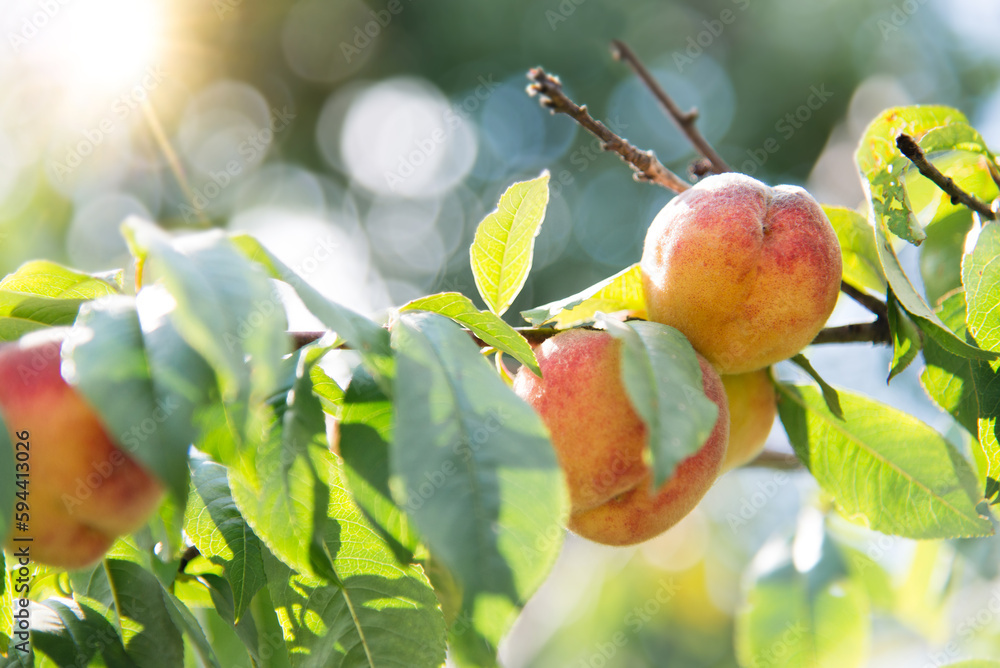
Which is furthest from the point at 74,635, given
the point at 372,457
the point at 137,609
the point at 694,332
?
the point at 694,332

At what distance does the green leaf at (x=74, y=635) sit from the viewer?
53 centimetres

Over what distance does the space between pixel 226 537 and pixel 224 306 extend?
268 millimetres

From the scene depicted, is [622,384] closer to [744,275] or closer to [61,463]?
[744,275]

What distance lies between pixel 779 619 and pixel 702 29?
3924 millimetres

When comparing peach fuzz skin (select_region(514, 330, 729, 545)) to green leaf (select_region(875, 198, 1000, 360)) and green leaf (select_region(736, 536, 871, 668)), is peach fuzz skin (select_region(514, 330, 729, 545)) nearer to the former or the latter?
green leaf (select_region(875, 198, 1000, 360))

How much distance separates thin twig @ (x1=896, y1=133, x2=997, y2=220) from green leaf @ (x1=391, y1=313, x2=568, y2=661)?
0.37 m

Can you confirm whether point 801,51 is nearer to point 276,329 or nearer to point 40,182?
point 40,182

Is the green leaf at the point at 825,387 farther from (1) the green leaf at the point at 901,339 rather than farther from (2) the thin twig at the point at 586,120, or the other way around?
(2) the thin twig at the point at 586,120

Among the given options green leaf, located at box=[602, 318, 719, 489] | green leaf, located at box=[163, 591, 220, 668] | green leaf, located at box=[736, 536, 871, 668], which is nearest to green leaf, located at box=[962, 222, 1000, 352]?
green leaf, located at box=[602, 318, 719, 489]

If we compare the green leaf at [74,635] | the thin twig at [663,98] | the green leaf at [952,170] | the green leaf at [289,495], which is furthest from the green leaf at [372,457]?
the thin twig at [663,98]

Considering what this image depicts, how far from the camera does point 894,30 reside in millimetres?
3721

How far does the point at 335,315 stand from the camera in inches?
15.9

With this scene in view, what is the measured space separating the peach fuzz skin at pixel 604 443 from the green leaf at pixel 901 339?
150 mm

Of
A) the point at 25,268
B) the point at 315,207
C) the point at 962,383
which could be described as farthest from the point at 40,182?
the point at 962,383
